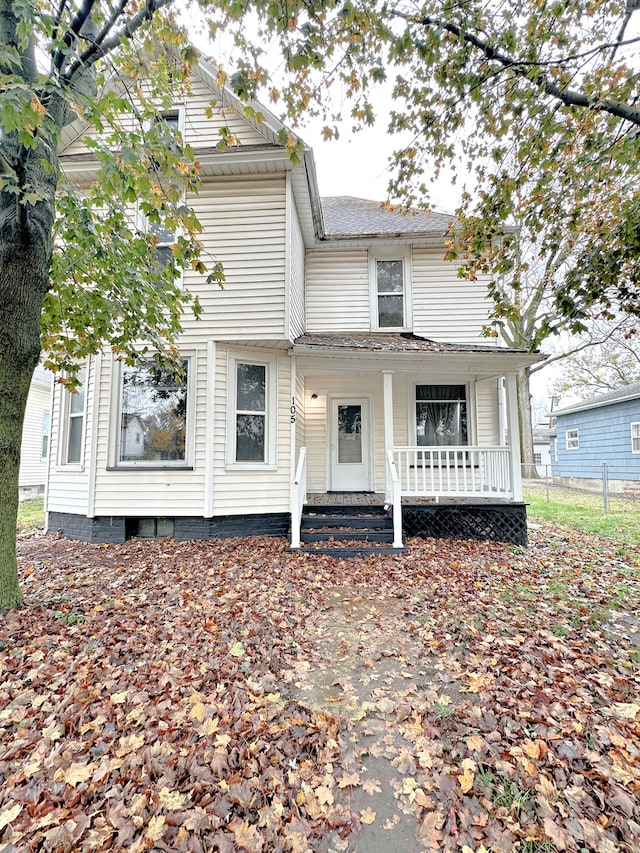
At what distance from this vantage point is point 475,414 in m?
8.86

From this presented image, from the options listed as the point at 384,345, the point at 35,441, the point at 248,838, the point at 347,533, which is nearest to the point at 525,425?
the point at 384,345

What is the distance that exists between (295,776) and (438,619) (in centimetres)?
235

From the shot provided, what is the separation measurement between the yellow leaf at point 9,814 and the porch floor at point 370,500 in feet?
18.4

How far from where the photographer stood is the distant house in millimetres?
17125

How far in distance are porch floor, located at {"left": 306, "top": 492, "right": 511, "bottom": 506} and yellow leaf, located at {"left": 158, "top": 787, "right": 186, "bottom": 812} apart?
5.42 m

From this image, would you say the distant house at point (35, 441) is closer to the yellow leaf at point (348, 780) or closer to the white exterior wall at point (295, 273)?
the white exterior wall at point (295, 273)

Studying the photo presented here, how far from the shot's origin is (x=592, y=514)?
10609mm

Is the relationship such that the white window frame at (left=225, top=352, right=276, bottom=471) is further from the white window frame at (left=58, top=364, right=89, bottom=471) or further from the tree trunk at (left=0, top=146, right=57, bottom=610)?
the tree trunk at (left=0, top=146, right=57, bottom=610)

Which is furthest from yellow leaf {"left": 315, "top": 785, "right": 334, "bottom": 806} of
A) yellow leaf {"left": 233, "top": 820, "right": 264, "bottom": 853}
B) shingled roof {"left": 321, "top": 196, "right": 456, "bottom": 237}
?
shingled roof {"left": 321, "top": 196, "right": 456, "bottom": 237}

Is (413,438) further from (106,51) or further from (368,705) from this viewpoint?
(106,51)

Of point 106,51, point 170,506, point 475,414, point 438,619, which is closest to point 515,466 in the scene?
point 475,414

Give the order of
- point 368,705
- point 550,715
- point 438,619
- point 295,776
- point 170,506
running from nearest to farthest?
1. point 295,776
2. point 550,715
3. point 368,705
4. point 438,619
5. point 170,506

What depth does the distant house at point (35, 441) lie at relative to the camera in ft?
56.2

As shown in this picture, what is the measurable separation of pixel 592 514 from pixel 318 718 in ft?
35.6
